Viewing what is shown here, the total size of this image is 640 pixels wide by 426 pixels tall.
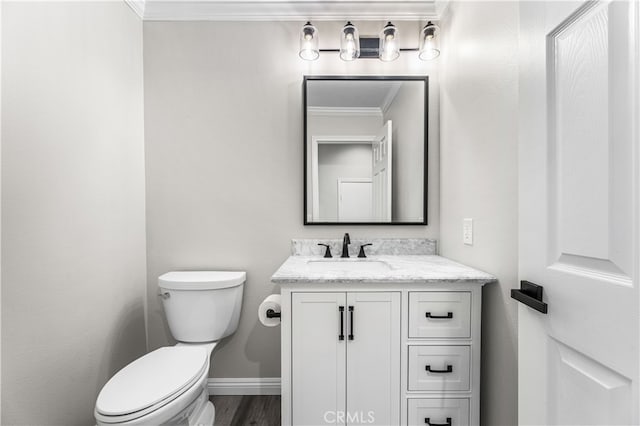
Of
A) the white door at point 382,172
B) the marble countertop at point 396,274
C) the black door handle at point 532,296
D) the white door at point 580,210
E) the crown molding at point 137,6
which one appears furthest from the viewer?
the white door at point 382,172

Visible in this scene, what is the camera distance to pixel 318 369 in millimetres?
1238

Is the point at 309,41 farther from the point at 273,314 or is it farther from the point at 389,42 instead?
the point at 273,314

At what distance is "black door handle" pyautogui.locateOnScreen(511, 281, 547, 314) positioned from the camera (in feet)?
2.51

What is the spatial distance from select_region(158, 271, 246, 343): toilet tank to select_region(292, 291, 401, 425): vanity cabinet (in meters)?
0.57

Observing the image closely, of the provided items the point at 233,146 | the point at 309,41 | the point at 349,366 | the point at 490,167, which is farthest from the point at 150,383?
the point at 309,41

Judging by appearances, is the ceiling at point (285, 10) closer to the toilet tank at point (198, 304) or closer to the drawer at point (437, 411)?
the toilet tank at point (198, 304)

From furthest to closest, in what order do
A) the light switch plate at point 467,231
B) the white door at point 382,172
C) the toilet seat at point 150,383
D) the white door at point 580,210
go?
the white door at point 382,172 < the light switch plate at point 467,231 < the toilet seat at point 150,383 < the white door at point 580,210

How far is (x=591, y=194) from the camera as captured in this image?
2.10 ft

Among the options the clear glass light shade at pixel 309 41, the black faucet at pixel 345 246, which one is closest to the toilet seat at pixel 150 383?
the black faucet at pixel 345 246

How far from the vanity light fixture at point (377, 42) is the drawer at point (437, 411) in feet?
5.76

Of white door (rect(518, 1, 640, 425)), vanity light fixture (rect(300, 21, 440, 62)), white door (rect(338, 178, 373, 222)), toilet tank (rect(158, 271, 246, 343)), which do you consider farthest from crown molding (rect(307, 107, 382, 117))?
toilet tank (rect(158, 271, 246, 343))

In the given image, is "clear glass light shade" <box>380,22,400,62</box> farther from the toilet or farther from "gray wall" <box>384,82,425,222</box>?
the toilet

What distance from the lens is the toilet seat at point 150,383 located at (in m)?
1.03

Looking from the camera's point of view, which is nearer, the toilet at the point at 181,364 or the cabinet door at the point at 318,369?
the toilet at the point at 181,364
